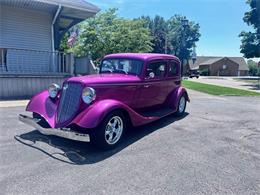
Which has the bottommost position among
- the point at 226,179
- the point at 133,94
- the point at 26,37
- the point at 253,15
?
the point at 226,179

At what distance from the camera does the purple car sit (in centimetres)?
450

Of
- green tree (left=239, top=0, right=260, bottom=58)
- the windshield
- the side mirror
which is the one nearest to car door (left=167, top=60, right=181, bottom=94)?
the side mirror

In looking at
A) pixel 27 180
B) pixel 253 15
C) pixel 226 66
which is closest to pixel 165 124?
pixel 27 180

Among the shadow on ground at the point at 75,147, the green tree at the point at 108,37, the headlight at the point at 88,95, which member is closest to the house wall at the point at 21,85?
the shadow on ground at the point at 75,147

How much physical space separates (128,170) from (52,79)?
8312 mm

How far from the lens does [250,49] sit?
3170 cm

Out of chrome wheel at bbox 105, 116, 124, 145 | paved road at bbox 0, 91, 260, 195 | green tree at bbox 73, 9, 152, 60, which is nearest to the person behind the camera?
paved road at bbox 0, 91, 260, 195

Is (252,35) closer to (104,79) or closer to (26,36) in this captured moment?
(26,36)

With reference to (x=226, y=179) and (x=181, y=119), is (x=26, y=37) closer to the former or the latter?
(x=181, y=119)

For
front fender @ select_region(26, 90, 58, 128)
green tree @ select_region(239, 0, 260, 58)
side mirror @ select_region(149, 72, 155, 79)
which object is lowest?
front fender @ select_region(26, 90, 58, 128)

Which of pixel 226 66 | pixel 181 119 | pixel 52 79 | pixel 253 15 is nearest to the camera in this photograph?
pixel 181 119

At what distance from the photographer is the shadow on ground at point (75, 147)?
428 centimetres

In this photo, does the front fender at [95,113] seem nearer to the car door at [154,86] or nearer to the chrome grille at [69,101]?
the chrome grille at [69,101]

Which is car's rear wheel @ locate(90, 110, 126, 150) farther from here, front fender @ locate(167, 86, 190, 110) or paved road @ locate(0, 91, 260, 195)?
front fender @ locate(167, 86, 190, 110)
